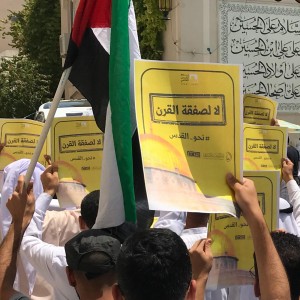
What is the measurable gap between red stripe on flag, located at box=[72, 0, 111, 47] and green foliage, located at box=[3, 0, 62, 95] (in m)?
21.9

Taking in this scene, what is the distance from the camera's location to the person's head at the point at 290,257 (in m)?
2.41

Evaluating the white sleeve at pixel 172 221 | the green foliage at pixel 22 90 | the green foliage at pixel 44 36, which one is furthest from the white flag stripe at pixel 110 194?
the green foliage at pixel 44 36

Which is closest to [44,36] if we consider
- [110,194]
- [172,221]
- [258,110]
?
[258,110]

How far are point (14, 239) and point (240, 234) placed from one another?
3.30ft

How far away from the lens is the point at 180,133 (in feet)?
7.66

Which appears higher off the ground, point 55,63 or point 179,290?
point 179,290

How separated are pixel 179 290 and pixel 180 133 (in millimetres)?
627

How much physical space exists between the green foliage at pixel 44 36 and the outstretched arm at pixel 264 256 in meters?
22.7

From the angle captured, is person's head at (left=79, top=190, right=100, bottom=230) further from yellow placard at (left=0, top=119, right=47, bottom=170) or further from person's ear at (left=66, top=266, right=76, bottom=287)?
yellow placard at (left=0, top=119, right=47, bottom=170)

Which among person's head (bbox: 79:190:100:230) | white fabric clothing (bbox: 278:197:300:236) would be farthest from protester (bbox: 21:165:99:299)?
white fabric clothing (bbox: 278:197:300:236)

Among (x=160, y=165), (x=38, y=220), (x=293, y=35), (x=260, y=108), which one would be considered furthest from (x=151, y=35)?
(x=160, y=165)

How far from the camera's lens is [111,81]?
2574mm

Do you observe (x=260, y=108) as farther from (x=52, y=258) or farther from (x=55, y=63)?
(x=55, y=63)

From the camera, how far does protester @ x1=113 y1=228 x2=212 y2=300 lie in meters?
1.87
